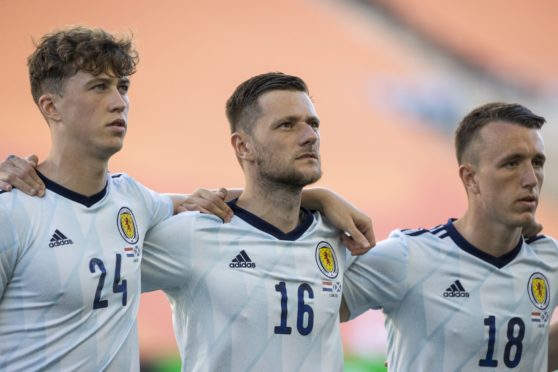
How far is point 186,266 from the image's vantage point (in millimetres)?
4137

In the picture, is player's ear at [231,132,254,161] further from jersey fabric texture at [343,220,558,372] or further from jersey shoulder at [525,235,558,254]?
jersey shoulder at [525,235,558,254]

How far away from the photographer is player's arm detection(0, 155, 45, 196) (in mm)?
3828

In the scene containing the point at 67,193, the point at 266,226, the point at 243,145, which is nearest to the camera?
the point at 67,193

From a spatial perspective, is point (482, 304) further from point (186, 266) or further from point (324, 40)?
point (324, 40)

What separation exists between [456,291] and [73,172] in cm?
183

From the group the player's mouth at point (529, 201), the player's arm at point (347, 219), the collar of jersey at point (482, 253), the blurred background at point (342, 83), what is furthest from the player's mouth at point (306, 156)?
the blurred background at point (342, 83)

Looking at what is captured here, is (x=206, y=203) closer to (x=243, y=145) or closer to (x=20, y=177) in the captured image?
(x=243, y=145)

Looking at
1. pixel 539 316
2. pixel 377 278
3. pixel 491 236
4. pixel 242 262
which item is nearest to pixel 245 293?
pixel 242 262

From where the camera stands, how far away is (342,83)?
1011cm

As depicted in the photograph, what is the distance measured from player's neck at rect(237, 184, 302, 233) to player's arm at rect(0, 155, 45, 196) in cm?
96

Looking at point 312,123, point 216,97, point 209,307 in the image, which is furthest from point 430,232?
point 216,97

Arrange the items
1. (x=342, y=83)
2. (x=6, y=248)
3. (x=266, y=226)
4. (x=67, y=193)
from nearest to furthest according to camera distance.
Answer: (x=6, y=248)
(x=67, y=193)
(x=266, y=226)
(x=342, y=83)

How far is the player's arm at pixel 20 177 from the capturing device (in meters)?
3.83

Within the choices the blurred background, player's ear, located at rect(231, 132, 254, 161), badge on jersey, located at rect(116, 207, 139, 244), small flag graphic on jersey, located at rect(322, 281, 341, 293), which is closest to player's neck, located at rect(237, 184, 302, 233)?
player's ear, located at rect(231, 132, 254, 161)
